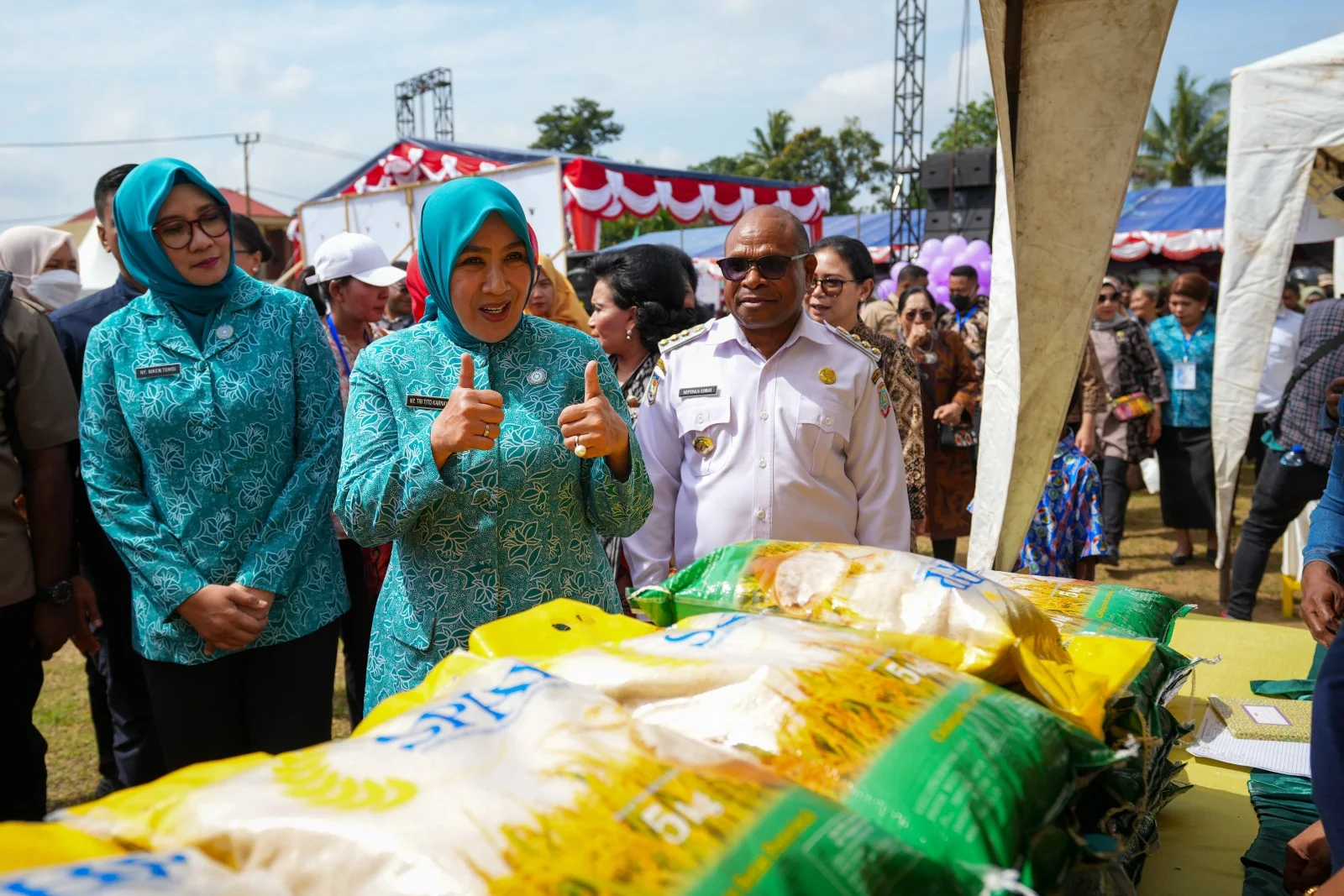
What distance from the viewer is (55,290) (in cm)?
373

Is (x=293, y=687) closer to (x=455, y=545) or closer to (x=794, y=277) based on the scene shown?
(x=455, y=545)

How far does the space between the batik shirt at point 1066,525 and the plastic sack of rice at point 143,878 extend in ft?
14.5

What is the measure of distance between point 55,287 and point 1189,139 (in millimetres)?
39895

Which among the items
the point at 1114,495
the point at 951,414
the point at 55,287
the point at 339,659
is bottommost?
the point at 339,659

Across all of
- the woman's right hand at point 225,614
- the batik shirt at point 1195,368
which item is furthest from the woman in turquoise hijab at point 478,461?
the batik shirt at point 1195,368

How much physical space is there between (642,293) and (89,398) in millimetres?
1889

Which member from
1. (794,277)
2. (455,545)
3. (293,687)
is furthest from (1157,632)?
(293,687)

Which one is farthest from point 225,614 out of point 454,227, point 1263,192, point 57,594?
point 1263,192

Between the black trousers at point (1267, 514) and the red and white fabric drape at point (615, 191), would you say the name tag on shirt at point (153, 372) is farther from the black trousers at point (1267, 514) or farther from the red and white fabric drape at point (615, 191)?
the red and white fabric drape at point (615, 191)

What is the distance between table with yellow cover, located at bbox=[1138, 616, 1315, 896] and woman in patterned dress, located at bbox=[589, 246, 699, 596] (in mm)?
1874

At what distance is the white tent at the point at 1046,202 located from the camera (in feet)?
6.34

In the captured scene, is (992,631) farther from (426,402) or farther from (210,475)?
(210,475)

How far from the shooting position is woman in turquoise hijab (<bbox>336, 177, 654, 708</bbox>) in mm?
1835

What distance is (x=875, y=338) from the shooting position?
13.2ft
